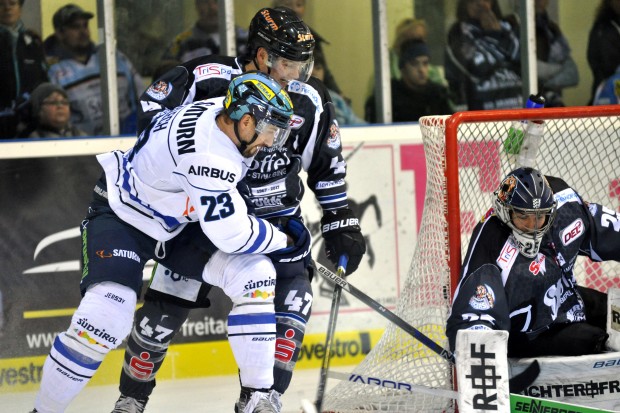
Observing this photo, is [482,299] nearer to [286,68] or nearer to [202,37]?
[286,68]

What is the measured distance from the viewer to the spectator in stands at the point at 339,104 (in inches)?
219

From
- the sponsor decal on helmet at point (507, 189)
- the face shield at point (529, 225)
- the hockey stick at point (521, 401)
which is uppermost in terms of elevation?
the sponsor decal on helmet at point (507, 189)

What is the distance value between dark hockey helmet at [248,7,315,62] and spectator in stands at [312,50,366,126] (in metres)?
1.91

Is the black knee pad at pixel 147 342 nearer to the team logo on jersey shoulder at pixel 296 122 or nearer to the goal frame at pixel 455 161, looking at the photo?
the team logo on jersey shoulder at pixel 296 122

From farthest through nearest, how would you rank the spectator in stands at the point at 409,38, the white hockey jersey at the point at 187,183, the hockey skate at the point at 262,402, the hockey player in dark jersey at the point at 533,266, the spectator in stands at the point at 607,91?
1. the spectator in stands at the point at 607,91
2. the spectator in stands at the point at 409,38
3. the hockey player in dark jersey at the point at 533,266
4. the hockey skate at the point at 262,402
5. the white hockey jersey at the point at 187,183

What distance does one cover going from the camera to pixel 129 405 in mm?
3707

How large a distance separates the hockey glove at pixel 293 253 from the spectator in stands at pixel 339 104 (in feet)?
6.38

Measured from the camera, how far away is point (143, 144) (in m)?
3.40

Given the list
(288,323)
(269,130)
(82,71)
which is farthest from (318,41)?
(269,130)

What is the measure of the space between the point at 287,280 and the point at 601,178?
1483mm

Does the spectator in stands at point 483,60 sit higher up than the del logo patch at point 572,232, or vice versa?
the spectator in stands at point 483,60

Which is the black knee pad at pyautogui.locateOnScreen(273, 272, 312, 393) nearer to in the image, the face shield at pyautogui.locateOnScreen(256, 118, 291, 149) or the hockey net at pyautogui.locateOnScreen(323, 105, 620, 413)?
the hockey net at pyautogui.locateOnScreen(323, 105, 620, 413)

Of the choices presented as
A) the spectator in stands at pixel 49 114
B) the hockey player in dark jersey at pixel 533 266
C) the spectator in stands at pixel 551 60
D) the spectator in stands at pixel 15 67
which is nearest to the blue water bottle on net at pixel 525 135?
the hockey player in dark jersey at pixel 533 266

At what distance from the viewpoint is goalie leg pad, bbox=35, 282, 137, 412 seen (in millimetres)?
3219
